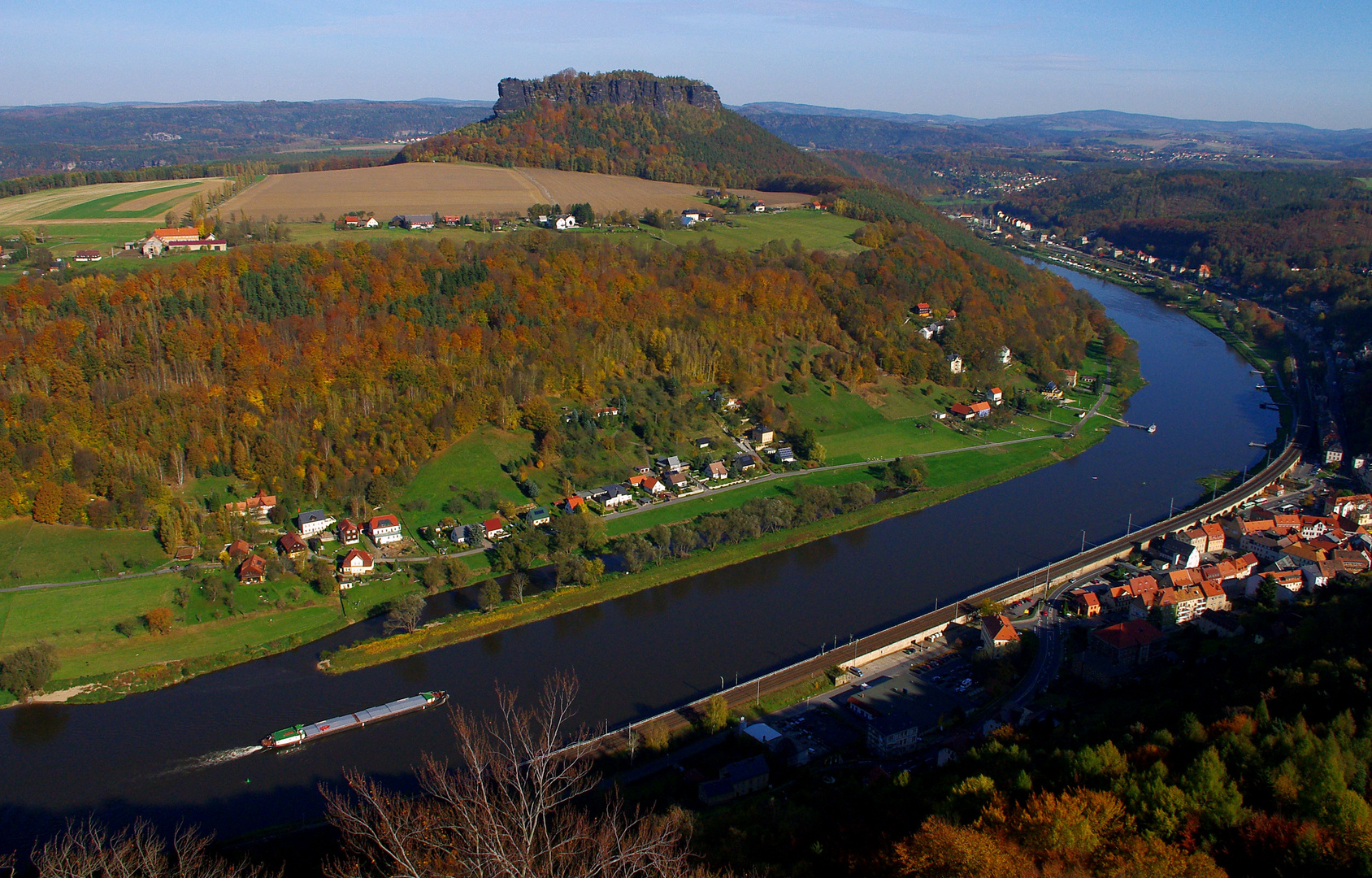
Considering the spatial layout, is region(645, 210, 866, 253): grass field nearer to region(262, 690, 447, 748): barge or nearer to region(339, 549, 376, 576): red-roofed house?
region(339, 549, 376, 576): red-roofed house

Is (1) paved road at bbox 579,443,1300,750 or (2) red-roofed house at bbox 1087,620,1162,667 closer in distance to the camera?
(1) paved road at bbox 579,443,1300,750

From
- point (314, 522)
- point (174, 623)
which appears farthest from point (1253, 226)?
point (174, 623)

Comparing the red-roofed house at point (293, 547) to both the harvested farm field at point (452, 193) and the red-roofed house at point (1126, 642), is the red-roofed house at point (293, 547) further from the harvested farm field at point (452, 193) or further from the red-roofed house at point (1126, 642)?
the harvested farm field at point (452, 193)

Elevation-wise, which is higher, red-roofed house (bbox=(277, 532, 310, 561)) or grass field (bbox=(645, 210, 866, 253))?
grass field (bbox=(645, 210, 866, 253))

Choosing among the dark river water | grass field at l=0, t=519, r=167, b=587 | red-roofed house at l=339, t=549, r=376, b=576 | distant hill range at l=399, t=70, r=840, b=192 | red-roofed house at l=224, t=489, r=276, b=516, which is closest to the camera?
the dark river water

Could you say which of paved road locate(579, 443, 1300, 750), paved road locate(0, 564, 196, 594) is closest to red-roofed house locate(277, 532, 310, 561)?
paved road locate(0, 564, 196, 594)

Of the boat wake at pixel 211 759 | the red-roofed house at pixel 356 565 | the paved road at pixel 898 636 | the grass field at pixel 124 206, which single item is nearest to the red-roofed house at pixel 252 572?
the red-roofed house at pixel 356 565

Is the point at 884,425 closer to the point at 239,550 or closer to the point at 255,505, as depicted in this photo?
the point at 255,505

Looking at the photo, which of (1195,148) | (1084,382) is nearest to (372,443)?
(1084,382)
